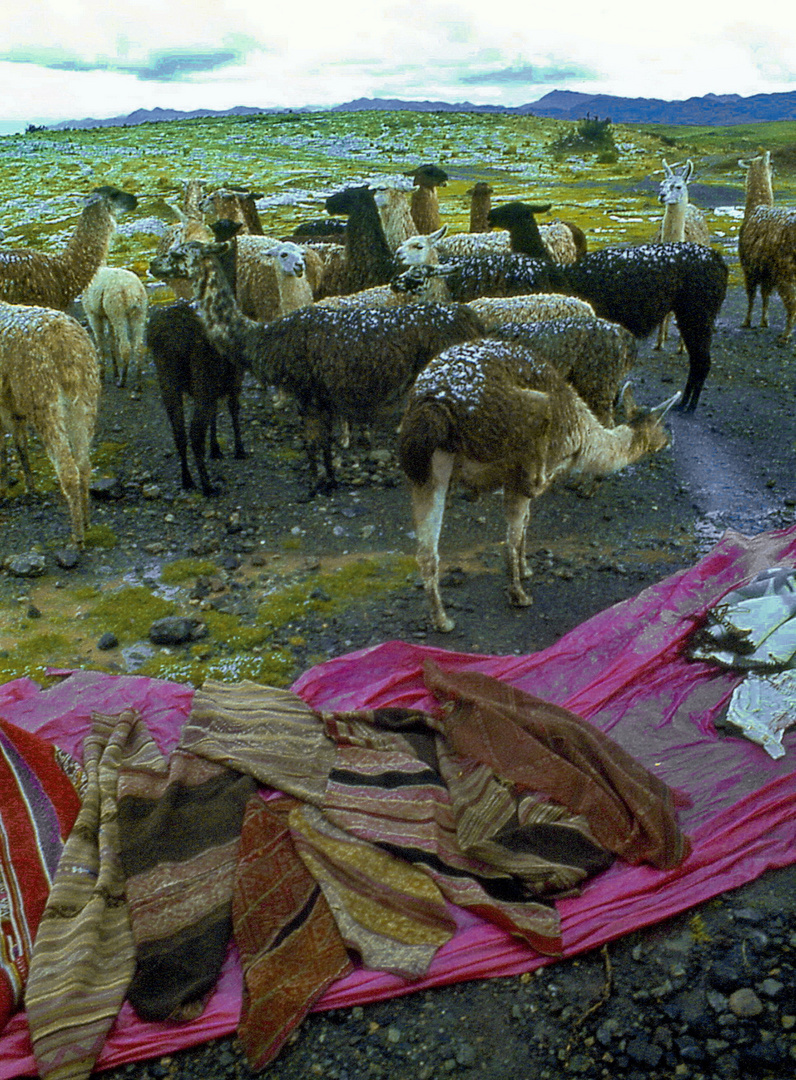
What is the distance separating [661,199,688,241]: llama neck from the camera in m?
10.8

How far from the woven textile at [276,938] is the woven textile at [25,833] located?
0.81 meters

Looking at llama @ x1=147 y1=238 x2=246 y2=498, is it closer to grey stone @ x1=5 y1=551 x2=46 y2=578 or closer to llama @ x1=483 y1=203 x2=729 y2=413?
grey stone @ x1=5 y1=551 x2=46 y2=578

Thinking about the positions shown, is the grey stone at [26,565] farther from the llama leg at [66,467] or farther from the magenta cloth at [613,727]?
the magenta cloth at [613,727]

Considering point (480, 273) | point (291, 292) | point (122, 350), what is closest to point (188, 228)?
point (122, 350)

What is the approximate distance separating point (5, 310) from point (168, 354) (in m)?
1.33

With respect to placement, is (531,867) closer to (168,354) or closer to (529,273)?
(168,354)

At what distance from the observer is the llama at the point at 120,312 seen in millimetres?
9977

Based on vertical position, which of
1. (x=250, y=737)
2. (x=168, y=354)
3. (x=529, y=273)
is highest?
(x=529, y=273)

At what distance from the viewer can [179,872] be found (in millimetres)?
3295

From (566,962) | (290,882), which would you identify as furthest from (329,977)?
(566,962)

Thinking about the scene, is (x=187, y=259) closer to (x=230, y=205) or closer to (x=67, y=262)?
(x=67, y=262)

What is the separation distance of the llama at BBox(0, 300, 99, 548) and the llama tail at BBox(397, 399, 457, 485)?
303 cm

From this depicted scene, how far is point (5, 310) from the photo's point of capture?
6.40 meters

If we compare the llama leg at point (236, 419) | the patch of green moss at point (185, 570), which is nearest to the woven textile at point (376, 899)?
the patch of green moss at point (185, 570)
